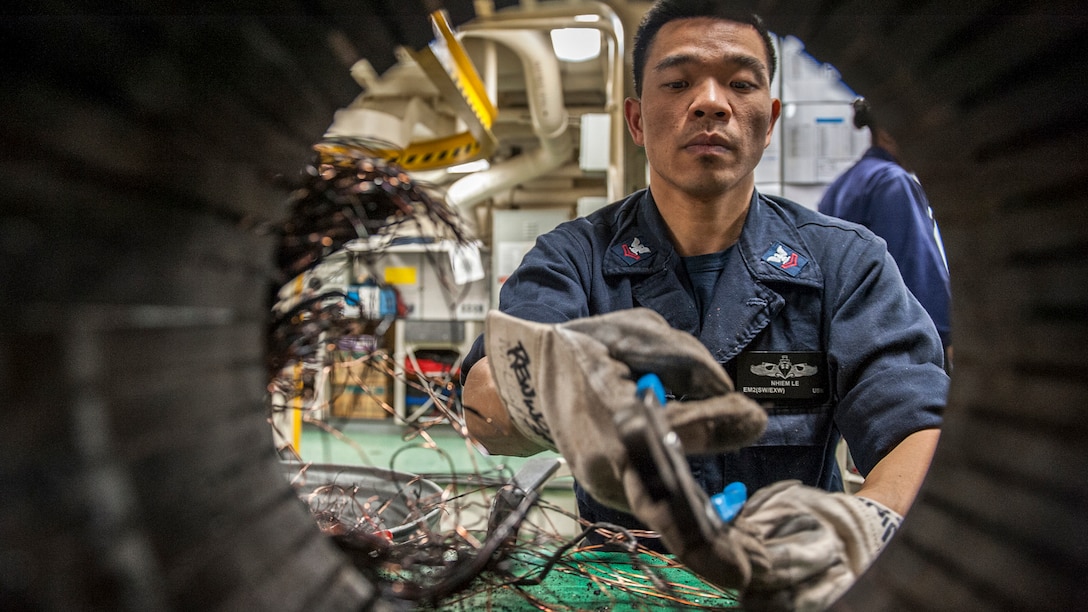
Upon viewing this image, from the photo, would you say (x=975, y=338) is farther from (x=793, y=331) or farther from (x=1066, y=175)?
(x=793, y=331)

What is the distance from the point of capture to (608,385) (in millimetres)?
542

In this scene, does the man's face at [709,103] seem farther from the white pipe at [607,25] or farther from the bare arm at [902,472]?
the white pipe at [607,25]

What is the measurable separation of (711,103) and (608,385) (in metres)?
0.67

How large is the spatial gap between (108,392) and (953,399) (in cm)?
68

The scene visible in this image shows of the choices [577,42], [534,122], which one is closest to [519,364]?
[577,42]

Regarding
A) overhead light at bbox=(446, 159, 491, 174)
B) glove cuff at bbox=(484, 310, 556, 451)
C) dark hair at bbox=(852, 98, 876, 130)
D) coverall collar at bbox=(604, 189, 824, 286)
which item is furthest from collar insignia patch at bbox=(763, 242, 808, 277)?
overhead light at bbox=(446, 159, 491, 174)

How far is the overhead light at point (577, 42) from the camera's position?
2.40m

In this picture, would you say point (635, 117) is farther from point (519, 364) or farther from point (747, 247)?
point (519, 364)

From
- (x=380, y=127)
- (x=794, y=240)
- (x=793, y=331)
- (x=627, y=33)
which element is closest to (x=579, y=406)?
(x=793, y=331)

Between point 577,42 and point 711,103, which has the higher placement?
point 577,42

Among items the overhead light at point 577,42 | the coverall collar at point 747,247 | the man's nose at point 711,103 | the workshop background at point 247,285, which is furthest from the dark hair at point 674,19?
the overhead light at point 577,42

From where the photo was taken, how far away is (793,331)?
3.70 feet

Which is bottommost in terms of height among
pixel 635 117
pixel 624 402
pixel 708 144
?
pixel 624 402

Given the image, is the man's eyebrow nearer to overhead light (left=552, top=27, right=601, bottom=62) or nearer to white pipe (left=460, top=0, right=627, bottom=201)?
white pipe (left=460, top=0, right=627, bottom=201)
